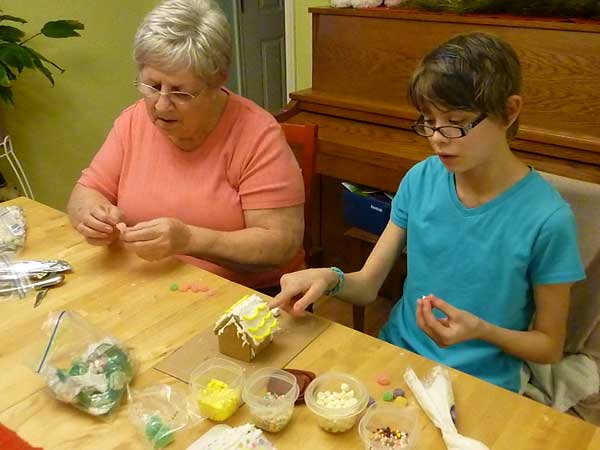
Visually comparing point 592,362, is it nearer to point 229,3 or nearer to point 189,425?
point 189,425

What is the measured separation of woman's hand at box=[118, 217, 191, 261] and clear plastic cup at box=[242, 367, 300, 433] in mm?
440

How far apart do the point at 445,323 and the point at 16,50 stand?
2331mm

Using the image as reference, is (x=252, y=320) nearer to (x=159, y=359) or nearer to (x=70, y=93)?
(x=159, y=359)

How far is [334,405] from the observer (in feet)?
2.98

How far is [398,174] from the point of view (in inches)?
83.7

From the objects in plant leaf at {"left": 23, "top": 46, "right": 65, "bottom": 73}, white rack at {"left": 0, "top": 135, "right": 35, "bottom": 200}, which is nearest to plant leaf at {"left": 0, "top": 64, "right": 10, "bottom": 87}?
plant leaf at {"left": 23, "top": 46, "right": 65, "bottom": 73}

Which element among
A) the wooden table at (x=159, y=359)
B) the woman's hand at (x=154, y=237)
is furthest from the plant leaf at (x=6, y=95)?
the woman's hand at (x=154, y=237)

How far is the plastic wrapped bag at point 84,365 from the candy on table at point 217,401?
0.47 ft

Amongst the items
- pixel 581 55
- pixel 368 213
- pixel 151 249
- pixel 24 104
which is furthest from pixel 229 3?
pixel 151 249

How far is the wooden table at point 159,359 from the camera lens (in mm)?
887

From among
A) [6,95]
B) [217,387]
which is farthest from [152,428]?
[6,95]

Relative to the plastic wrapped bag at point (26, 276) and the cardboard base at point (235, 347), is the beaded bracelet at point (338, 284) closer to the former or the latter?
the cardboard base at point (235, 347)

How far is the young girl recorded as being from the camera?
1.10 meters

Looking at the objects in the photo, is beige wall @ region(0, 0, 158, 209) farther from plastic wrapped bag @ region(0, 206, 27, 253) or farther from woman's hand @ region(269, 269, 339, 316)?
woman's hand @ region(269, 269, 339, 316)
